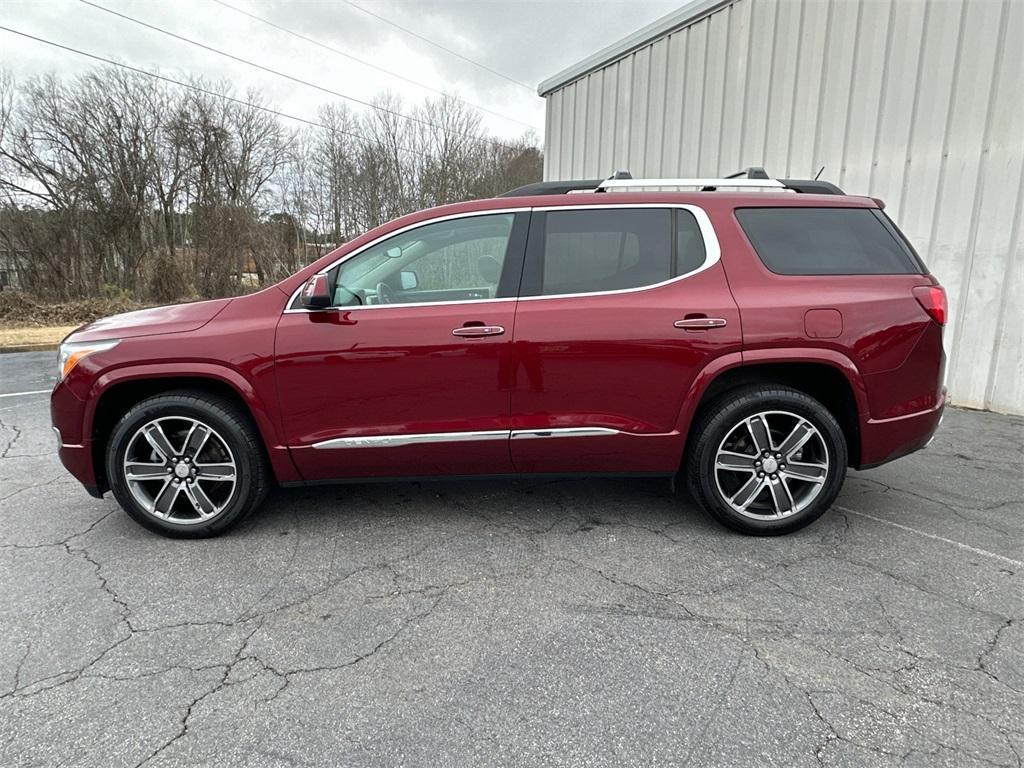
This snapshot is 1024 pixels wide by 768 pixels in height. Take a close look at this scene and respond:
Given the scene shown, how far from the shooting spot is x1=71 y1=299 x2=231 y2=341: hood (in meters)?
3.07

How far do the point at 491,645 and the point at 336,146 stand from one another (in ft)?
70.8

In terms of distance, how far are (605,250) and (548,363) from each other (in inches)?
27.9

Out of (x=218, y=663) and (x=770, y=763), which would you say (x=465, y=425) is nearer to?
(x=218, y=663)

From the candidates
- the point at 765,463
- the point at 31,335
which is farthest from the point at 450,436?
the point at 31,335

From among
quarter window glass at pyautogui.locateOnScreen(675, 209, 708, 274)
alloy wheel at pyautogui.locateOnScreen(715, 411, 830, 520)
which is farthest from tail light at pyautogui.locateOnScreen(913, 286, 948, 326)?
quarter window glass at pyautogui.locateOnScreen(675, 209, 708, 274)

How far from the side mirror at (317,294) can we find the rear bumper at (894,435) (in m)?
2.89

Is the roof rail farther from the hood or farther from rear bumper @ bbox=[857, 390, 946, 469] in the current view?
the hood

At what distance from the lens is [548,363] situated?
10.0 ft

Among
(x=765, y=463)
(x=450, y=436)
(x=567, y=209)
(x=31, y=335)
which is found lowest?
(x=31, y=335)

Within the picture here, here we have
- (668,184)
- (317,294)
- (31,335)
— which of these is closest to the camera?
(317,294)

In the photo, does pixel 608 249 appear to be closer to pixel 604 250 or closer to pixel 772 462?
pixel 604 250

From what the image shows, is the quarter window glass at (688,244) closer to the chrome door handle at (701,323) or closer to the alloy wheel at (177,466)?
the chrome door handle at (701,323)

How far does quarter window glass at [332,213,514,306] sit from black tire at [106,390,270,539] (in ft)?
2.80

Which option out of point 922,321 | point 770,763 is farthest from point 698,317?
point 770,763
